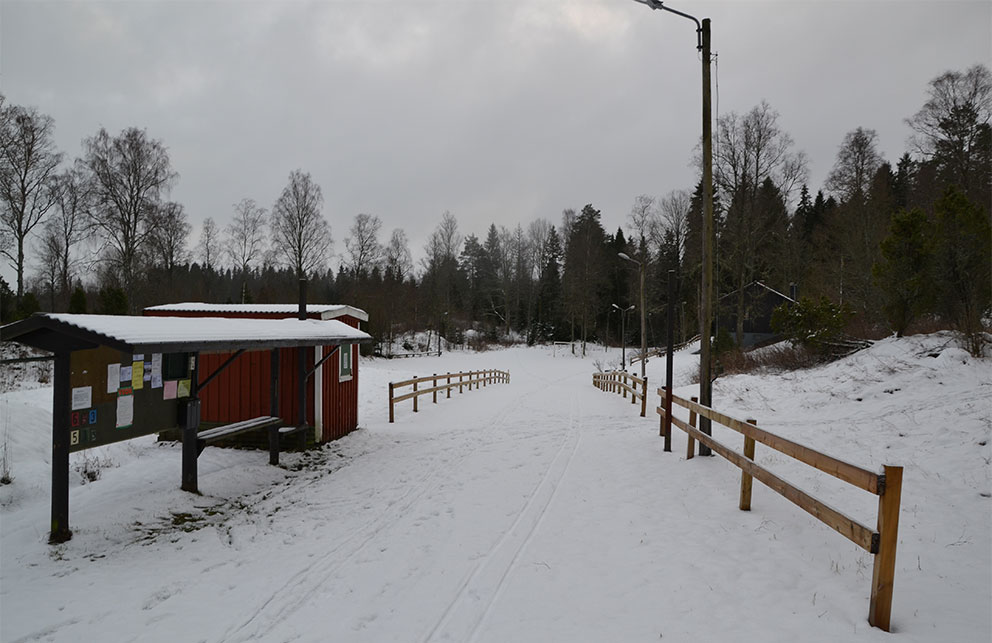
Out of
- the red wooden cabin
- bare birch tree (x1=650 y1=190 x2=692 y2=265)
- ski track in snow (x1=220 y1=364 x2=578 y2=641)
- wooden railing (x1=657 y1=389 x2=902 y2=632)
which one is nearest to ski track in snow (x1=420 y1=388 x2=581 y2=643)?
ski track in snow (x1=220 y1=364 x2=578 y2=641)

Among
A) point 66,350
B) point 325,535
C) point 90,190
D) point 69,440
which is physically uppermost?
point 90,190

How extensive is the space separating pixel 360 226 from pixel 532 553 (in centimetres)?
4736

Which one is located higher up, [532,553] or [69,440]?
[69,440]

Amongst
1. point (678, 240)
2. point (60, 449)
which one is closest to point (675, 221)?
point (678, 240)

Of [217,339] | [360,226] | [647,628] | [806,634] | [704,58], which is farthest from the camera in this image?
[360,226]

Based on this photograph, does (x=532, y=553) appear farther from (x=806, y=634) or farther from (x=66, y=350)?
(x=66, y=350)

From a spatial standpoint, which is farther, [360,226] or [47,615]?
[360,226]

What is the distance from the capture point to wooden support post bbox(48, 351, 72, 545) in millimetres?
4949

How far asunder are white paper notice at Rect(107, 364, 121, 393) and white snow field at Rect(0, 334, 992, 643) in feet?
4.73

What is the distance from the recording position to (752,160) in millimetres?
24906

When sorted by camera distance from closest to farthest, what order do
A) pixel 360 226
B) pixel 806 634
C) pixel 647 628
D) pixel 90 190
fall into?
pixel 806 634, pixel 647 628, pixel 90 190, pixel 360 226

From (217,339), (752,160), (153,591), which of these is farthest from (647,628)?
(752,160)

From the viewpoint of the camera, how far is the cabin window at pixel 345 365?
10500 mm

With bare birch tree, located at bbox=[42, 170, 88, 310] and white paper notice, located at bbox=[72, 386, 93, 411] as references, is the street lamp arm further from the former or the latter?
bare birch tree, located at bbox=[42, 170, 88, 310]
